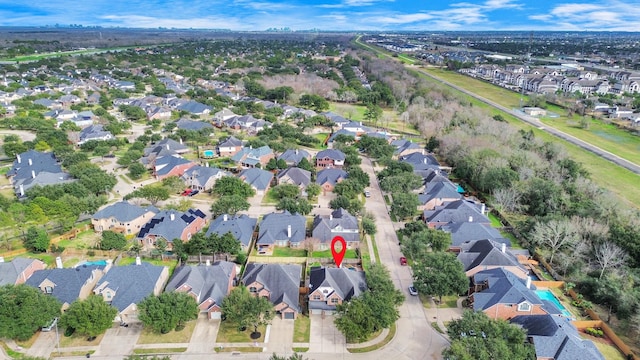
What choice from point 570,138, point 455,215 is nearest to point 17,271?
point 455,215

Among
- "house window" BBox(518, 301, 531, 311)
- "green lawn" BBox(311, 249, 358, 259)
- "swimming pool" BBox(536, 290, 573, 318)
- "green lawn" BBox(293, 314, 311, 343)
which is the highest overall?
"house window" BBox(518, 301, 531, 311)

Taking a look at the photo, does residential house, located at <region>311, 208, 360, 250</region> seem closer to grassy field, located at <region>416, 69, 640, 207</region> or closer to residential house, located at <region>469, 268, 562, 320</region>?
residential house, located at <region>469, 268, 562, 320</region>

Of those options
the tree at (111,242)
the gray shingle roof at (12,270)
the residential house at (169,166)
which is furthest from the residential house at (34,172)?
the gray shingle roof at (12,270)

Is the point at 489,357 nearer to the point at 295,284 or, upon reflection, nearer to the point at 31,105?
the point at 295,284

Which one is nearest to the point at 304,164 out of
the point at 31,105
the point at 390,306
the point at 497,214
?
the point at 497,214

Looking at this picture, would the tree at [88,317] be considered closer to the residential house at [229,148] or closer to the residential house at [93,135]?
the residential house at [229,148]

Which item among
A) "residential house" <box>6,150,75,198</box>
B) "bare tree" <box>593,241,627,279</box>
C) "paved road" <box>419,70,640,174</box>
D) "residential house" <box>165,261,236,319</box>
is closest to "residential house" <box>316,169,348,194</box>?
"residential house" <box>165,261,236,319</box>
